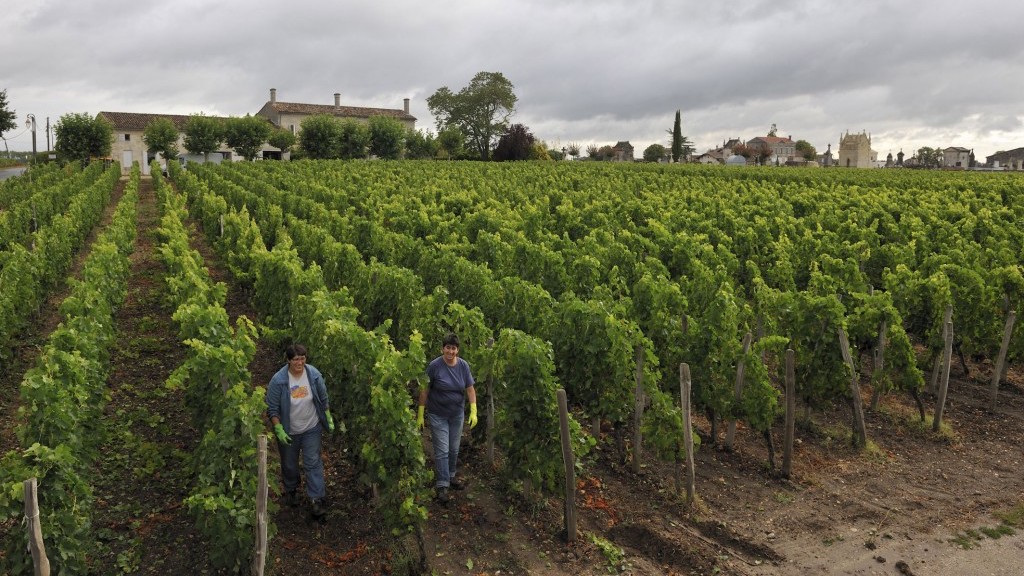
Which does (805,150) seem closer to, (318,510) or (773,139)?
(773,139)

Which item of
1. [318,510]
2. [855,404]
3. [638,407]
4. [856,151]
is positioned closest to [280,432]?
[318,510]

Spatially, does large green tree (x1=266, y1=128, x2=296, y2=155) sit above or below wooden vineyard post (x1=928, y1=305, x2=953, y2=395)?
above

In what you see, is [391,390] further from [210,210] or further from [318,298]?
[210,210]

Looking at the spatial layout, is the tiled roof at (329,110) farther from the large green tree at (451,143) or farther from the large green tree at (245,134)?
the large green tree at (245,134)

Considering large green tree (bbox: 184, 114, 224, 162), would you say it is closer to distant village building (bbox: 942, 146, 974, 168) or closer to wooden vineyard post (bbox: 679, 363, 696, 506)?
wooden vineyard post (bbox: 679, 363, 696, 506)

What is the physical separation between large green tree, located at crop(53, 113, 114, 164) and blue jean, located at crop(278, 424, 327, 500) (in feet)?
224

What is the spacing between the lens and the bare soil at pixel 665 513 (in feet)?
22.1

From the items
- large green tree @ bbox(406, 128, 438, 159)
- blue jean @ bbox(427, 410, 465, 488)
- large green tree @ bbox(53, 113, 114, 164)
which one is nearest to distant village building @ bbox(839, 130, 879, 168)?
large green tree @ bbox(406, 128, 438, 159)

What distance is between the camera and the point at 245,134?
232ft

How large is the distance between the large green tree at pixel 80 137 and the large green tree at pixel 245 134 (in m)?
10.7

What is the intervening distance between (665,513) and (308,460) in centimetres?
387

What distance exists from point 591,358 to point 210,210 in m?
19.1

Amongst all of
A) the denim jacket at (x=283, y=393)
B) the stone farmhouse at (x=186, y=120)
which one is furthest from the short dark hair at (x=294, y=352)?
the stone farmhouse at (x=186, y=120)

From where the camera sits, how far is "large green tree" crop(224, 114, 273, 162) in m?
70.2
